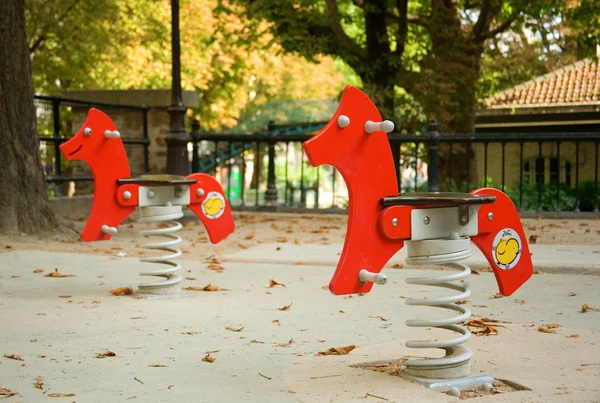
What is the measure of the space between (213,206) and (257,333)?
215cm

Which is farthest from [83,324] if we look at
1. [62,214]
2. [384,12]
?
[384,12]

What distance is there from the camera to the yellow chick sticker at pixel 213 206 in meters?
8.00

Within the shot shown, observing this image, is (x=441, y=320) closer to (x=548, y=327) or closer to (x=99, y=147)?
(x=548, y=327)

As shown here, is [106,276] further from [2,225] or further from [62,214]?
[62,214]

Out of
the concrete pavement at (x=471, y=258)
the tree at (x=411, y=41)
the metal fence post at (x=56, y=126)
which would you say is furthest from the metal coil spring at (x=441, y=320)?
the tree at (x=411, y=41)

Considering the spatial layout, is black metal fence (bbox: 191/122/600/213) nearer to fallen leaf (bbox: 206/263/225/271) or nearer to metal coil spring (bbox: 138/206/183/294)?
fallen leaf (bbox: 206/263/225/271)

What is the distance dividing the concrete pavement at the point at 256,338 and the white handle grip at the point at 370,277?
530 millimetres

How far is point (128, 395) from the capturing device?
4.43 m

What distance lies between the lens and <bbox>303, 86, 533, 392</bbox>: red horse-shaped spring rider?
14.9 ft

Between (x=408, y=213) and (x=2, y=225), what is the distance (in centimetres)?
749

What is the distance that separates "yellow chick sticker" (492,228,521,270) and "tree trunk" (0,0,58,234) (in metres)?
7.39

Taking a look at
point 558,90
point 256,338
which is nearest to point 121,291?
point 256,338

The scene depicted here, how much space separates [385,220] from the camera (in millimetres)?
4570

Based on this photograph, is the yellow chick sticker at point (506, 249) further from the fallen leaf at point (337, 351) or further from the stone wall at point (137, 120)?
the stone wall at point (137, 120)
